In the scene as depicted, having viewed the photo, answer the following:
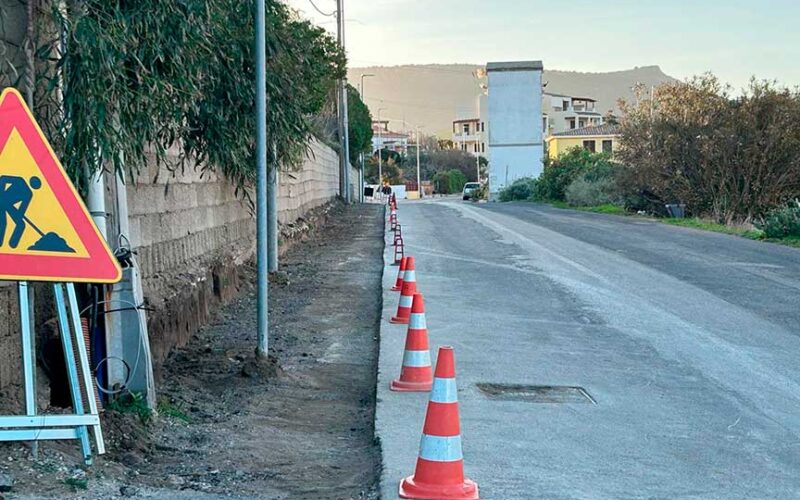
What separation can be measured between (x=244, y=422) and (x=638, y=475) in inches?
117

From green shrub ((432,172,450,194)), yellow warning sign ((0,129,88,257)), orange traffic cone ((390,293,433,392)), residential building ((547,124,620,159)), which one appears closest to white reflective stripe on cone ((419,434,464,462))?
yellow warning sign ((0,129,88,257))

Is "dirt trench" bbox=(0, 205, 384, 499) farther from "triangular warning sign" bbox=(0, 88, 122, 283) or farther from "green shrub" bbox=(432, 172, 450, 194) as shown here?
"green shrub" bbox=(432, 172, 450, 194)

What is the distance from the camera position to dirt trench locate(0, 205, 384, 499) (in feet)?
17.3

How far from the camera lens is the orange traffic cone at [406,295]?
11203 mm

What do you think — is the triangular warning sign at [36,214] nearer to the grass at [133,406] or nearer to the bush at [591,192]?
the grass at [133,406]

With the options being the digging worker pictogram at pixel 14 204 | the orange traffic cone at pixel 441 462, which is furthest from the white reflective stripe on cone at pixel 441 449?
the digging worker pictogram at pixel 14 204

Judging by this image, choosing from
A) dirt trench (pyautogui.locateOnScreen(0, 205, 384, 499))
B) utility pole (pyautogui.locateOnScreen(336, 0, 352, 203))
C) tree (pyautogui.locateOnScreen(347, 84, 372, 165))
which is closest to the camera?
dirt trench (pyautogui.locateOnScreen(0, 205, 384, 499))

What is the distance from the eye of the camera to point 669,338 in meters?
10.6

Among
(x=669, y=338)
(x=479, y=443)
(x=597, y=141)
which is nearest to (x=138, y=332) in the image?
(x=479, y=443)

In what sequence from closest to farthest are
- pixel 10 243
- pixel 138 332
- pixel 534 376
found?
pixel 10 243, pixel 138 332, pixel 534 376

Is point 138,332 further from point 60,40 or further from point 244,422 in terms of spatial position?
point 60,40

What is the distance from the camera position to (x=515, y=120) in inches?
3167

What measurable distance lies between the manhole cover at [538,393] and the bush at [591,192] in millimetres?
34994

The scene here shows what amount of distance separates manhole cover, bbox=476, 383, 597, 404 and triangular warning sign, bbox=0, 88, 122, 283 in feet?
13.1
